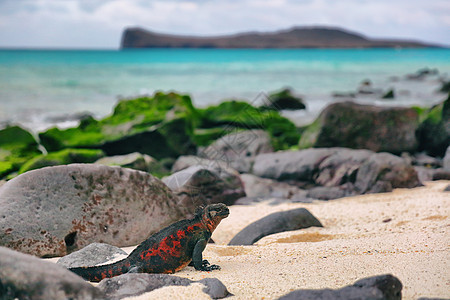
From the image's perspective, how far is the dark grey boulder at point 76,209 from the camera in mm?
3936

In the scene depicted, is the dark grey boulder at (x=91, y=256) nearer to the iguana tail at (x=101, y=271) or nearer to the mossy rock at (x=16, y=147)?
the iguana tail at (x=101, y=271)

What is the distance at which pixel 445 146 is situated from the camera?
365 inches

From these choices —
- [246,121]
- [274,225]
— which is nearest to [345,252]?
[274,225]

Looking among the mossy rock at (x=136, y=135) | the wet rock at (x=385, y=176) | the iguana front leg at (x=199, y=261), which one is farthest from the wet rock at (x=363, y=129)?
the iguana front leg at (x=199, y=261)

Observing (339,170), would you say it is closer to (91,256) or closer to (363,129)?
(363,129)

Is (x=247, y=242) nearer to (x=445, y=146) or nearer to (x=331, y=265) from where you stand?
(x=331, y=265)

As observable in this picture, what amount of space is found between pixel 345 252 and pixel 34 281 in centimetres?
244

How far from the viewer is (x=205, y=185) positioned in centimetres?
648

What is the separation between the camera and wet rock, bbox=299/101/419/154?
9016 mm

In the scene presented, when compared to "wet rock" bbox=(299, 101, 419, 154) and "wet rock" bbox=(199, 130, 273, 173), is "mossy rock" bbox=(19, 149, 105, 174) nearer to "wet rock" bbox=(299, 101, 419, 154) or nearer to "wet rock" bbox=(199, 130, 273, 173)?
"wet rock" bbox=(199, 130, 273, 173)

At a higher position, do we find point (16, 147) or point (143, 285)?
point (143, 285)

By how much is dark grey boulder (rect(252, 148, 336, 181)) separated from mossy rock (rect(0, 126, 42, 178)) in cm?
400

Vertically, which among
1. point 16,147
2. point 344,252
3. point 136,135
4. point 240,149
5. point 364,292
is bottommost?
point 240,149

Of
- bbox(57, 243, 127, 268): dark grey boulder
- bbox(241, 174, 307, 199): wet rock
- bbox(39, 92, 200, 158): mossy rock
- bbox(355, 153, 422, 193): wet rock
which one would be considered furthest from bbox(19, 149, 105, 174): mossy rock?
bbox(355, 153, 422, 193): wet rock
